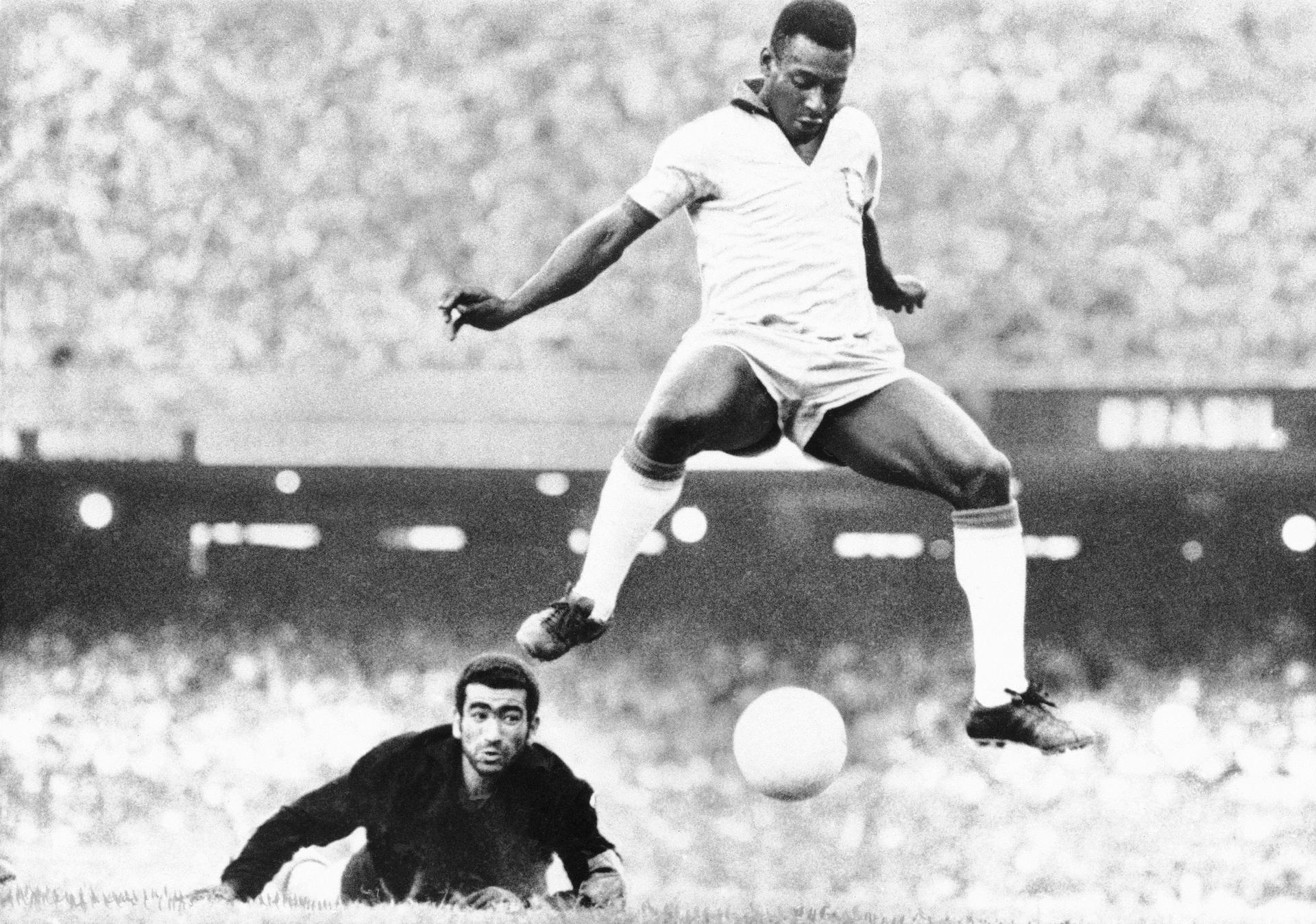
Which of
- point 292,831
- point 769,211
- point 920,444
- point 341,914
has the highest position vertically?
point 769,211

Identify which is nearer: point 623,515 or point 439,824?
point 623,515

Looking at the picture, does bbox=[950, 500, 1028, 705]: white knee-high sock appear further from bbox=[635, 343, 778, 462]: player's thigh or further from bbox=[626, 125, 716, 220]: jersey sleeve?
bbox=[626, 125, 716, 220]: jersey sleeve

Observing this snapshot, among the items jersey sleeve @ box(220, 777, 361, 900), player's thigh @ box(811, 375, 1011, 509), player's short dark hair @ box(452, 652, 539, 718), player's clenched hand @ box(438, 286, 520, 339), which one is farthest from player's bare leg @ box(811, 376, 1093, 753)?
jersey sleeve @ box(220, 777, 361, 900)

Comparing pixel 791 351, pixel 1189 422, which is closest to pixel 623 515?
pixel 791 351

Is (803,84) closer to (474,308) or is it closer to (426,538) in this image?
(474,308)

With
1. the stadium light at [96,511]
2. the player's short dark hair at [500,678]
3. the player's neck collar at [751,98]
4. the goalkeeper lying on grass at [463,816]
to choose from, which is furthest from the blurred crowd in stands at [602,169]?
the player's neck collar at [751,98]

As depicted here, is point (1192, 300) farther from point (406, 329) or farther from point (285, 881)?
point (285, 881)

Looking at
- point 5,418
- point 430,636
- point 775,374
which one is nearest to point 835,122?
point 775,374
